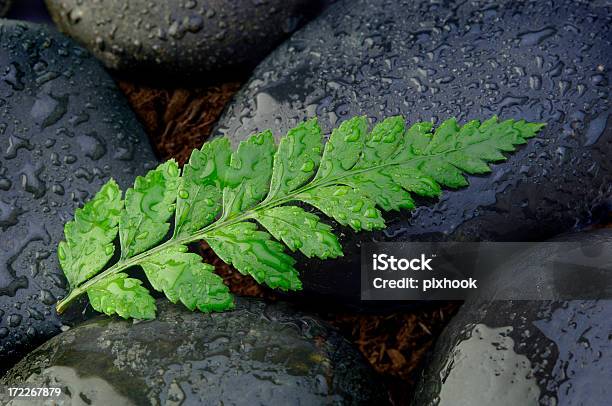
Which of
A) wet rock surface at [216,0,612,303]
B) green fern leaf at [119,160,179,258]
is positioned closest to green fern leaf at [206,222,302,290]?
green fern leaf at [119,160,179,258]

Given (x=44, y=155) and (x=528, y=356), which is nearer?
(x=528, y=356)

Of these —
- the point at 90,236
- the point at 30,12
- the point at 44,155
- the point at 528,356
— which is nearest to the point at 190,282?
the point at 90,236

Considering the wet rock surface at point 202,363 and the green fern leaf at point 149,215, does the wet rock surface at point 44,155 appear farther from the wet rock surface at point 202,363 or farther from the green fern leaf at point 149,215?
the green fern leaf at point 149,215

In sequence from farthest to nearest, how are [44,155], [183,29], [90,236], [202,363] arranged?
[183,29] < [44,155] < [90,236] < [202,363]

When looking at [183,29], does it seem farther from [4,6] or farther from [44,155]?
[4,6]

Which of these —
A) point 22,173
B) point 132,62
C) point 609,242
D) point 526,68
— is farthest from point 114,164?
point 609,242

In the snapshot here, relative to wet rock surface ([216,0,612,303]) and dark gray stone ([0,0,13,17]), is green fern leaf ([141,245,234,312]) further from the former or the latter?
dark gray stone ([0,0,13,17])

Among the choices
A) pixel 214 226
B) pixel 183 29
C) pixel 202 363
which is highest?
pixel 183 29
